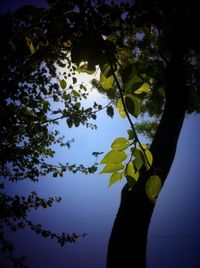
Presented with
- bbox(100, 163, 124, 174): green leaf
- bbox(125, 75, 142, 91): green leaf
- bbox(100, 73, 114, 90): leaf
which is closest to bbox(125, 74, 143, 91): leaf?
bbox(125, 75, 142, 91): green leaf

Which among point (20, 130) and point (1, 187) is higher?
point (20, 130)

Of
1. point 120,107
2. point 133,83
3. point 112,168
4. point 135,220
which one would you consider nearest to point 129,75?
point 133,83

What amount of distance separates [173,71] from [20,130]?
2864mm

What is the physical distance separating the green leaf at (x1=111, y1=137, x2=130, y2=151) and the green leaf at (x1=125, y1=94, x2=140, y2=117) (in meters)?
0.10

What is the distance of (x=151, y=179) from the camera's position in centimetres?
63

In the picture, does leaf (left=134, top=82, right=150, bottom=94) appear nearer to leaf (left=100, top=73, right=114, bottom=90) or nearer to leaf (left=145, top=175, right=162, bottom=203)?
leaf (left=100, top=73, right=114, bottom=90)

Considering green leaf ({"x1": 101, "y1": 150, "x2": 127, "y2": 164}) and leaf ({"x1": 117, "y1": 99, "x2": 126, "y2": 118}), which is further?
leaf ({"x1": 117, "y1": 99, "x2": 126, "y2": 118})

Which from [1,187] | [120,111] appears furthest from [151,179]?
[1,187]

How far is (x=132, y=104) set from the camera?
663 millimetres

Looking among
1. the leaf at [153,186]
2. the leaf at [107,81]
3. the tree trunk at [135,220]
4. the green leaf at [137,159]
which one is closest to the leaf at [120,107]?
the leaf at [107,81]

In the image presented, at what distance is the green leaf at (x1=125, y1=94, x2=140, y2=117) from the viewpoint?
66 centimetres

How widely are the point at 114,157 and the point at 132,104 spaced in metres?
0.17

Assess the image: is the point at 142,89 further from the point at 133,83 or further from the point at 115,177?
the point at 115,177

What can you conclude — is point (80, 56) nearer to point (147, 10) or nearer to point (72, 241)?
point (147, 10)
